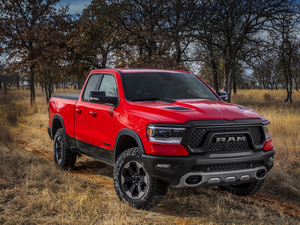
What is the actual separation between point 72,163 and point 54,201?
208 cm

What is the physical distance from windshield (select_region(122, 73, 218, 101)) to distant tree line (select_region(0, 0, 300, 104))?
10625 mm

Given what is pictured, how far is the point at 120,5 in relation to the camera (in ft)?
61.1

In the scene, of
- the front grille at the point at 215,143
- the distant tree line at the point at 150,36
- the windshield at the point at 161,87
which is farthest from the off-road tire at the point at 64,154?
the distant tree line at the point at 150,36

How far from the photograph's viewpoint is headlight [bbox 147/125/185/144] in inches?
144

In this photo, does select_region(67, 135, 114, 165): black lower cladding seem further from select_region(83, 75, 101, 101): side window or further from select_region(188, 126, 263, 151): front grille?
select_region(188, 126, 263, 151): front grille

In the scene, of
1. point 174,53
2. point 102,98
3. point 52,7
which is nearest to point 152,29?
point 174,53

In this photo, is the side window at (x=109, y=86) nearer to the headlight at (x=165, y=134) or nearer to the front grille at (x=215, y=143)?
the headlight at (x=165, y=134)

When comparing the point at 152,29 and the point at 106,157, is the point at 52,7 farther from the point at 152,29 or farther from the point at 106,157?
the point at 106,157

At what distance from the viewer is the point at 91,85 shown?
5801 millimetres

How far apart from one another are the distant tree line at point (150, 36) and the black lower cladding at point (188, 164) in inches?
487

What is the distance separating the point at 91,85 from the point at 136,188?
234 centimetres

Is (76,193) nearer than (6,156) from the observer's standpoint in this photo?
Yes

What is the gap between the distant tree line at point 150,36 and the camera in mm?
15641

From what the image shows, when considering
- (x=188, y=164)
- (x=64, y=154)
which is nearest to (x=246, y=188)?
(x=188, y=164)
